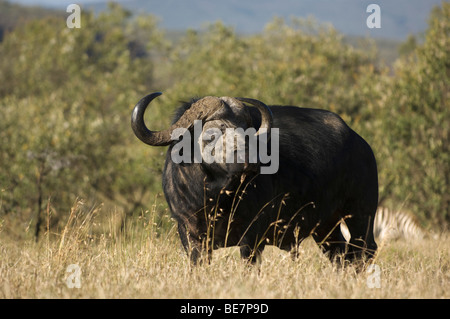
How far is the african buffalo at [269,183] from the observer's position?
5820mm

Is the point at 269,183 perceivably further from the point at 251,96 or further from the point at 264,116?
the point at 251,96

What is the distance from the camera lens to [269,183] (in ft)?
19.7

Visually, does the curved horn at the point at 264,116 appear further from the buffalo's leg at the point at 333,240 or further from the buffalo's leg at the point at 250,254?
the buffalo's leg at the point at 333,240

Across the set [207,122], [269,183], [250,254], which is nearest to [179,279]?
[250,254]

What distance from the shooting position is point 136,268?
17.8ft

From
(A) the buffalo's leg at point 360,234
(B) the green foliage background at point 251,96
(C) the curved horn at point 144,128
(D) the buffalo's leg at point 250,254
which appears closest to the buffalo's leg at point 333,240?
(A) the buffalo's leg at point 360,234

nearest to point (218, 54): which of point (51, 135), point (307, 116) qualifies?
point (51, 135)

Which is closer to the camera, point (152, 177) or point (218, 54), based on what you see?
point (152, 177)

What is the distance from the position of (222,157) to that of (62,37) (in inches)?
1171

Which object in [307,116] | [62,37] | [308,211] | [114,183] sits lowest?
[114,183]

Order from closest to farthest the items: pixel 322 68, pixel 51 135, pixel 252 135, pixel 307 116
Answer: pixel 252 135
pixel 307 116
pixel 51 135
pixel 322 68

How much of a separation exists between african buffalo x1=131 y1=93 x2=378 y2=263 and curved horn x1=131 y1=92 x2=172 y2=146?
0.03 ft

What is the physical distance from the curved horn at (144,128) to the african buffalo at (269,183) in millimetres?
10
